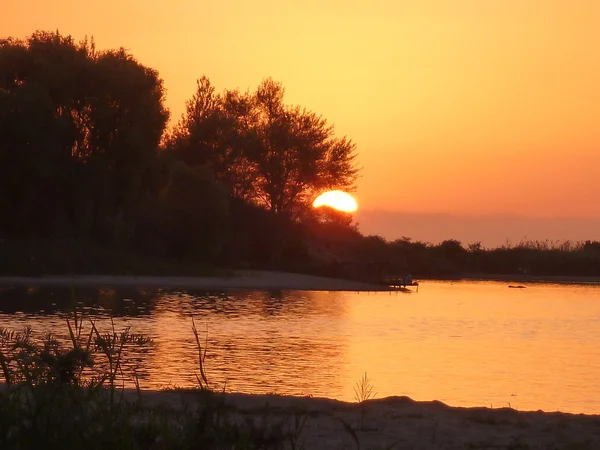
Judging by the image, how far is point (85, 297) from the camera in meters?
30.5

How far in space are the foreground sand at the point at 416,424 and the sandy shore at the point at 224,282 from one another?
23789 mm

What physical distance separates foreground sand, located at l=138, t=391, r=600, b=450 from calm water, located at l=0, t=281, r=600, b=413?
185 cm

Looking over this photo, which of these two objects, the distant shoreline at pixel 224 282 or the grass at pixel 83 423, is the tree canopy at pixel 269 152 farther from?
the grass at pixel 83 423

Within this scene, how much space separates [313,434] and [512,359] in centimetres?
1031

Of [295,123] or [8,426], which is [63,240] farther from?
[8,426]

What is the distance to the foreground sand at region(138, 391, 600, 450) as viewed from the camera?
9172 mm

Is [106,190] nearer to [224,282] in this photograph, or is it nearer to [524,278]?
[224,282]

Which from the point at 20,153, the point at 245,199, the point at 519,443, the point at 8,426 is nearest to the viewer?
the point at 8,426

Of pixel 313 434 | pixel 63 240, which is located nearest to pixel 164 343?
pixel 313 434

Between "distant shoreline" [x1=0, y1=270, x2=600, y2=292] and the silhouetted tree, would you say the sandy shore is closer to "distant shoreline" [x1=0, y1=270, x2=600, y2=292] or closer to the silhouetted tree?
"distant shoreline" [x1=0, y1=270, x2=600, y2=292]

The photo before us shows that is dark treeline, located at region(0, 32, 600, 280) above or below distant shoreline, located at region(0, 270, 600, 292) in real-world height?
above

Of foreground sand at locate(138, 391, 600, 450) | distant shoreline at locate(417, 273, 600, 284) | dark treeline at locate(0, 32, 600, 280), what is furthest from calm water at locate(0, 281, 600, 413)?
distant shoreline at locate(417, 273, 600, 284)

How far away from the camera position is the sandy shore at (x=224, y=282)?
119 ft

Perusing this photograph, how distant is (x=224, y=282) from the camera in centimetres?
4019
